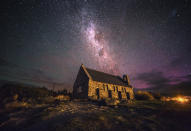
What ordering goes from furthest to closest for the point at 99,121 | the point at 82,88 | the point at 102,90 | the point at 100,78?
1. the point at 100,78
2. the point at 82,88
3. the point at 102,90
4. the point at 99,121

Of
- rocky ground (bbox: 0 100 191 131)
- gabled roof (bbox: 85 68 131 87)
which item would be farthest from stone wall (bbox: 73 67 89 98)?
rocky ground (bbox: 0 100 191 131)

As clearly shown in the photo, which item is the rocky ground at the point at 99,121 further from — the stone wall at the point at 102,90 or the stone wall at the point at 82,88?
the stone wall at the point at 82,88

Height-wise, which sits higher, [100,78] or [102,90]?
[100,78]

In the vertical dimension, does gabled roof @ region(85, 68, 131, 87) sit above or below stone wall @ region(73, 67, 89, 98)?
above

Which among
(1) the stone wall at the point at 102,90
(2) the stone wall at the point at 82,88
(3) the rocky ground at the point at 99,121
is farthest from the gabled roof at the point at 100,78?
(3) the rocky ground at the point at 99,121

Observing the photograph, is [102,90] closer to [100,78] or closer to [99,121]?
[100,78]

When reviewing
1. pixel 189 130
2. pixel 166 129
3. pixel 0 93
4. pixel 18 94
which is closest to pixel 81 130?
pixel 166 129

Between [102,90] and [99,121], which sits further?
[102,90]

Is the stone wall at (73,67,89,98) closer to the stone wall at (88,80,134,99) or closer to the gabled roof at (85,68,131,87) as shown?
the stone wall at (88,80,134,99)

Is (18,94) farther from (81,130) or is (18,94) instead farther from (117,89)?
(117,89)

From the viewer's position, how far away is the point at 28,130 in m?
3.26

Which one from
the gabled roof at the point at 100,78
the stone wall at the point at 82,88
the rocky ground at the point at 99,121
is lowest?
the rocky ground at the point at 99,121

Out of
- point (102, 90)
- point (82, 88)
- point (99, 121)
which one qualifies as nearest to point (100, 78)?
point (102, 90)

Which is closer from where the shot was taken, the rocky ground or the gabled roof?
the rocky ground
